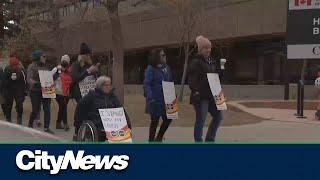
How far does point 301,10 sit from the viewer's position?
50.1 feet

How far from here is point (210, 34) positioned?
101 ft

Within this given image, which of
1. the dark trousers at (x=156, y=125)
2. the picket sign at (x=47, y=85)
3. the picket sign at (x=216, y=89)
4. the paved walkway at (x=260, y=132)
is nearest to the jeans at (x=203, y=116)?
the picket sign at (x=216, y=89)

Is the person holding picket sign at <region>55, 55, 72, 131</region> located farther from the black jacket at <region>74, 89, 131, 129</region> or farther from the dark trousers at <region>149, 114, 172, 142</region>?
the black jacket at <region>74, 89, 131, 129</region>

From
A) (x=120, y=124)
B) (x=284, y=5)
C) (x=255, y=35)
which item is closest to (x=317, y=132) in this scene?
(x=120, y=124)

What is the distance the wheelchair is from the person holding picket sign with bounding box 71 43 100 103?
3295 millimetres

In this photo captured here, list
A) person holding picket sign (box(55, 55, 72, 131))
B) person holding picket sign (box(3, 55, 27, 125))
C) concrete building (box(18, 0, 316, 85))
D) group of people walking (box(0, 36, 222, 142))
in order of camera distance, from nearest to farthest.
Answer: group of people walking (box(0, 36, 222, 142)), person holding picket sign (box(55, 55, 72, 131)), person holding picket sign (box(3, 55, 27, 125)), concrete building (box(18, 0, 316, 85))

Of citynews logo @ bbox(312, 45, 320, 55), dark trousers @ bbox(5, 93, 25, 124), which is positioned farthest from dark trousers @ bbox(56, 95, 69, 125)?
citynews logo @ bbox(312, 45, 320, 55)

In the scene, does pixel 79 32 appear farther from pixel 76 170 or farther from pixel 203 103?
pixel 76 170

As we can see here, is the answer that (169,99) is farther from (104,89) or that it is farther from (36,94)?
(36,94)

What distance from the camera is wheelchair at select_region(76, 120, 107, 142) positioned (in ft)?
23.1

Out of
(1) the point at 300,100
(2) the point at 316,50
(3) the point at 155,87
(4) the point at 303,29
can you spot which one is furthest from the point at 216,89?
(1) the point at 300,100

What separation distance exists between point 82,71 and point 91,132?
397cm

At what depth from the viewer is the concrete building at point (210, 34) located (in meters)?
29.2

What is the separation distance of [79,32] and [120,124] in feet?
119
